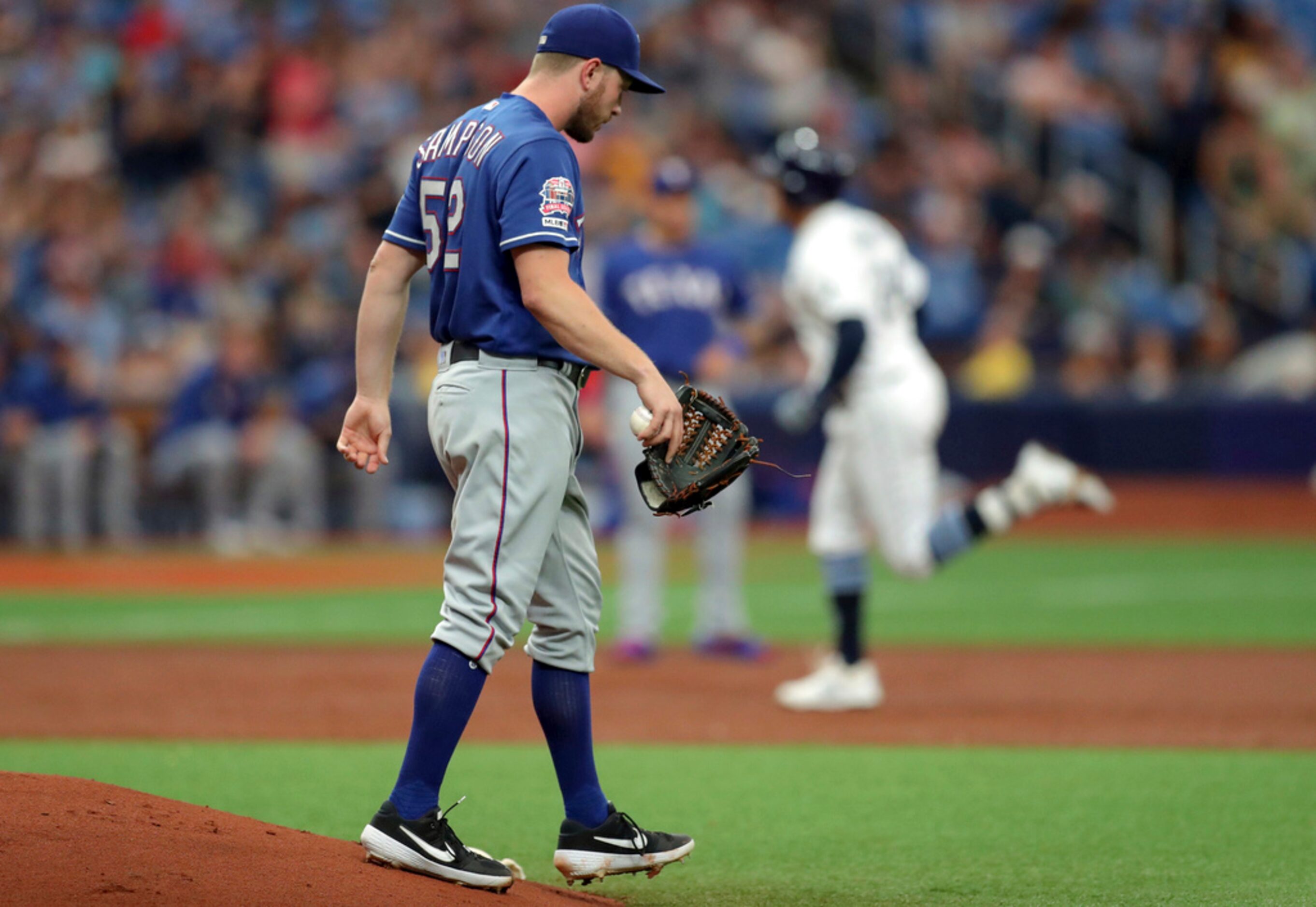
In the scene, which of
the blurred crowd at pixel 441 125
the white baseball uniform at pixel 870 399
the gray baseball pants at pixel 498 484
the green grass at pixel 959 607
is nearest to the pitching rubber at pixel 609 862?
the gray baseball pants at pixel 498 484

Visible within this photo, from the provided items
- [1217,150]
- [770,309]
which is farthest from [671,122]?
[1217,150]

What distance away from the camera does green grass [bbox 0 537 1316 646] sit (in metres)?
10.9

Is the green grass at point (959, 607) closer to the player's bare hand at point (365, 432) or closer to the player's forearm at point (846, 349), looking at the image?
the player's forearm at point (846, 349)

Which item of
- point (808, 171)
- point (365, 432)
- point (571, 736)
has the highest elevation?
point (808, 171)

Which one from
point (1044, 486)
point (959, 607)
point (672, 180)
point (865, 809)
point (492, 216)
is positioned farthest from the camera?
point (959, 607)

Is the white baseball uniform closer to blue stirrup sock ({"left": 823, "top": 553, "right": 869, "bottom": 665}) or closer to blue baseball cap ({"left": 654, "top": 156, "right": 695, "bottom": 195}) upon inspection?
blue stirrup sock ({"left": 823, "top": 553, "right": 869, "bottom": 665})

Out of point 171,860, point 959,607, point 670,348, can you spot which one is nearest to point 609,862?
point 171,860

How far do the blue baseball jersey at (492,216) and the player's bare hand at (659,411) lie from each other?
35cm

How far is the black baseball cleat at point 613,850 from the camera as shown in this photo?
14.4 ft

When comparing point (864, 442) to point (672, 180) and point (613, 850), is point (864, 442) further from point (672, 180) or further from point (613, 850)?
point (613, 850)

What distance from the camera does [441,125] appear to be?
64.5ft

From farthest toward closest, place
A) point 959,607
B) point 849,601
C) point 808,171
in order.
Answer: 1. point 959,607
2. point 808,171
3. point 849,601

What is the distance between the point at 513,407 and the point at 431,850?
1.12 metres

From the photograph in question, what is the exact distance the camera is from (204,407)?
55.4ft
